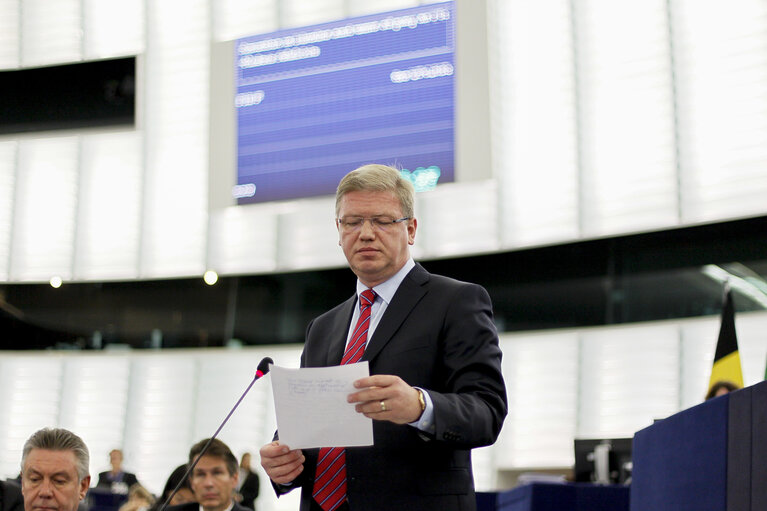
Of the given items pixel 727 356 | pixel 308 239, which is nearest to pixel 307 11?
pixel 308 239

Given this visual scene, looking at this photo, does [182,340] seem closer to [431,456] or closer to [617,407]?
[617,407]

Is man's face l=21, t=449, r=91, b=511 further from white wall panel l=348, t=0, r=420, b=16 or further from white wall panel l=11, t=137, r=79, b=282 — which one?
white wall panel l=11, t=137, r=79, b=282

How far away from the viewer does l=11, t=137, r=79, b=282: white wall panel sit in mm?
13445

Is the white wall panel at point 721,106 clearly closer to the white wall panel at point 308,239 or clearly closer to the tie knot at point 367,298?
the white wall panel at point 308,239

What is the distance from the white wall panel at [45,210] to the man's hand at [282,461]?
463 inches

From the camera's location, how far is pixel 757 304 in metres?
9.34

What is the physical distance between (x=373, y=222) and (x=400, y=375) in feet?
1.34

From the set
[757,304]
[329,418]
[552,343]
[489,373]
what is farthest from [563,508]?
[552,343]

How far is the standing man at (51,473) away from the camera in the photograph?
9.05ft

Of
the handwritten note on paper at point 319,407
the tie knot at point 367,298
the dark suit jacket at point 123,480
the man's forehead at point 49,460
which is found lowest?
the dark suit jacket at point 123,480

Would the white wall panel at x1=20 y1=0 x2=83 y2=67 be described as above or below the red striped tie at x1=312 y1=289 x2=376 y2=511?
above

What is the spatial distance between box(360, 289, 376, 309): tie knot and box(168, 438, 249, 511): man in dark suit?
2.26 metres

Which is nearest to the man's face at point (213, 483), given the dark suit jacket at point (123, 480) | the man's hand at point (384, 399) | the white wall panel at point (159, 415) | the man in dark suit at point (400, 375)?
the man in dark suit at point (400, 375)

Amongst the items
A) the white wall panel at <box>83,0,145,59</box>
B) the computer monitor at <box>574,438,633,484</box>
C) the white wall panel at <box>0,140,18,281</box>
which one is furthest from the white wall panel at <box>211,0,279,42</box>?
the computer monitor at <box>574,438,633,484</box>
